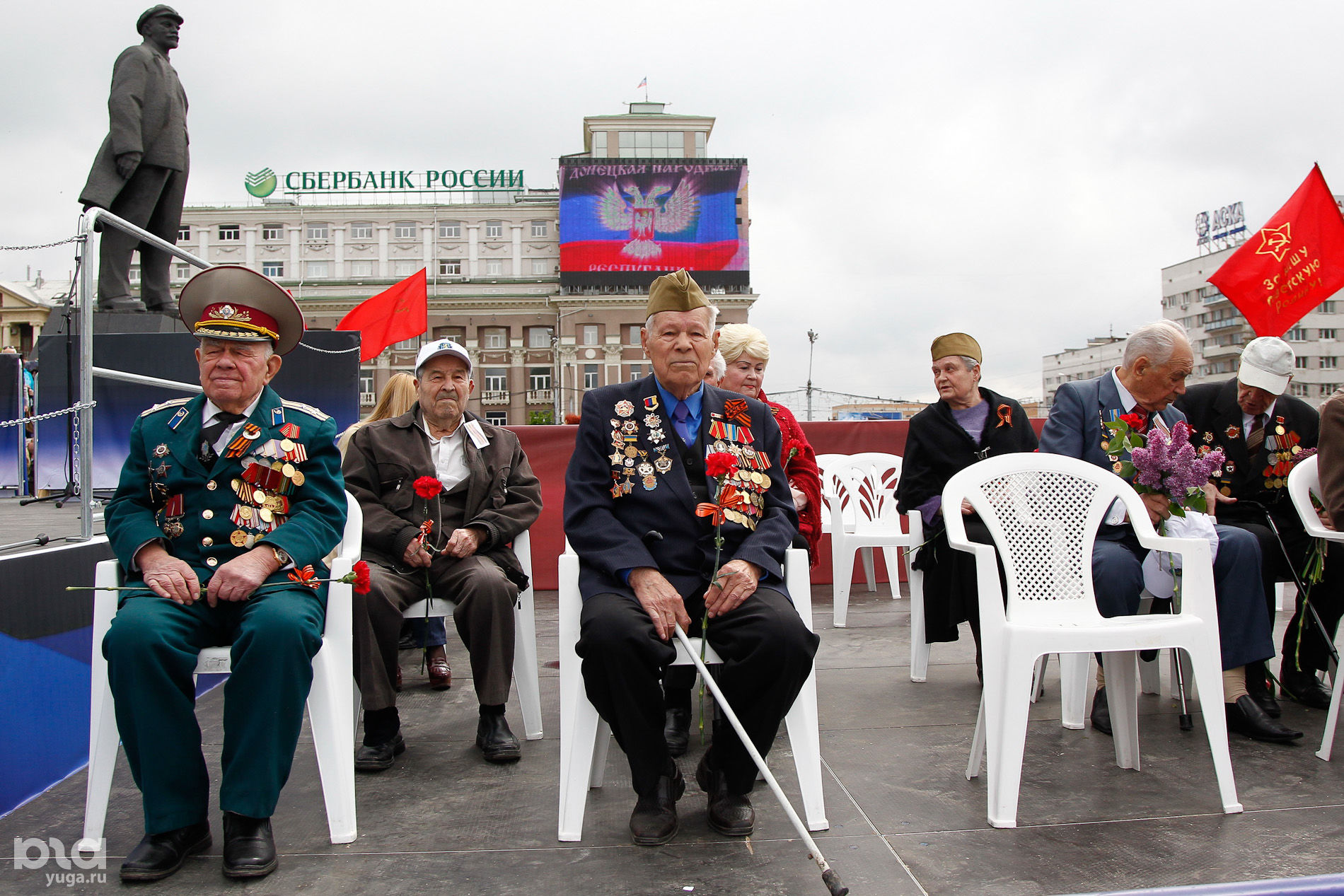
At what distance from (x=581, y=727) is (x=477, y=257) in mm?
63001

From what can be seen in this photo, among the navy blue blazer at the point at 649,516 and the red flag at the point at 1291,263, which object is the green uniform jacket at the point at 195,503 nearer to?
the navy blue blazer at the point at 649,516

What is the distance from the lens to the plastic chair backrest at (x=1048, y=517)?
3.16 m

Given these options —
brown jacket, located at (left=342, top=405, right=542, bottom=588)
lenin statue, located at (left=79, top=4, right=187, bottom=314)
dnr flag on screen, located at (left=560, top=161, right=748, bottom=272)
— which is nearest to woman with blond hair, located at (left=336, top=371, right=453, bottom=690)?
brown jacket, located at (left=342, top=405, right=542, bottom=588)

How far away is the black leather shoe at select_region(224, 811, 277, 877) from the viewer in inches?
89.1

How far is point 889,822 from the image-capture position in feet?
8.49

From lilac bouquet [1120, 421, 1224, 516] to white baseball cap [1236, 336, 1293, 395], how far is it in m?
0.76

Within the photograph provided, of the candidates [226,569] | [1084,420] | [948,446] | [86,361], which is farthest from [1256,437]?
[86,361]

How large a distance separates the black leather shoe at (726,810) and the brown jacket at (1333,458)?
240cm

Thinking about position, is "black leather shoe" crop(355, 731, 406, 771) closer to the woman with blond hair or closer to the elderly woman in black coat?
the woman with blond hair

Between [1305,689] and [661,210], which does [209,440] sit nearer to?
[1305,689]

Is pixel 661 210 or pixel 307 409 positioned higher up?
pixel 661 210

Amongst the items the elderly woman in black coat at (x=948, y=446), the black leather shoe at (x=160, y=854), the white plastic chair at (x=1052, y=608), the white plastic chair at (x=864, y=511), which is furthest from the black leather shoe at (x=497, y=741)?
the white plastic chair at (x=864, y=511)

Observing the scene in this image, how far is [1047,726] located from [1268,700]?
2.60 feet

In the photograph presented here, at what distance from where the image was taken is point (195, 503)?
2.67 meters
